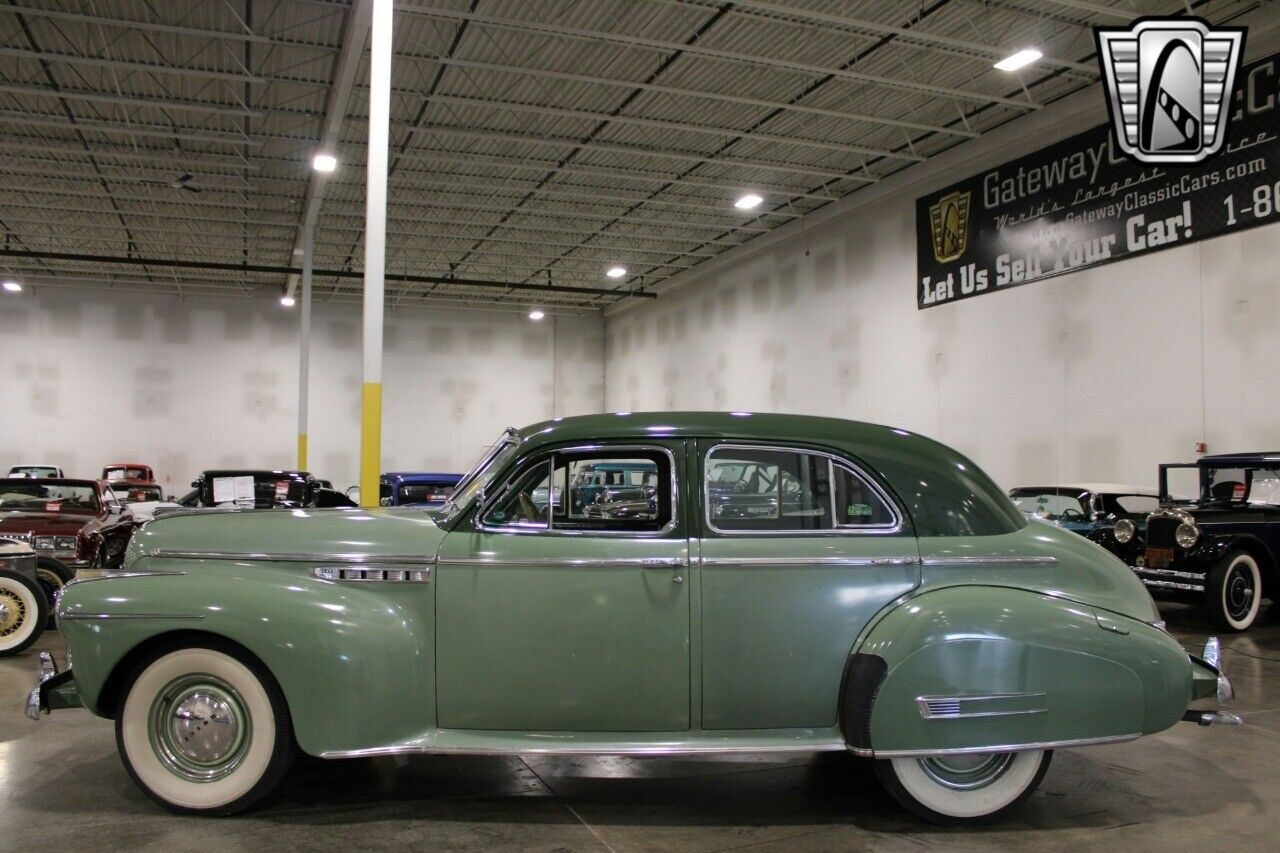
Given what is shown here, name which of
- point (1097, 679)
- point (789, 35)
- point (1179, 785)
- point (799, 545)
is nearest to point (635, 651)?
point (799, 545)

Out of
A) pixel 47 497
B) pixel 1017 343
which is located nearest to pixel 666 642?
pixel 47 497

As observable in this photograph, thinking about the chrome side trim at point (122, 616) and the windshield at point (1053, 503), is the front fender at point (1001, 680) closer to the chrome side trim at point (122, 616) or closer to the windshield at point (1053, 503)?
the chrome side trim at point (122, 616)

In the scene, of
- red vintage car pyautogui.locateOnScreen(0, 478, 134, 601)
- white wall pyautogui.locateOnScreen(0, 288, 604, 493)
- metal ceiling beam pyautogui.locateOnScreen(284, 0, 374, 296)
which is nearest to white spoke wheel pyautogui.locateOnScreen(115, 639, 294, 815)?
red vintage car pyautogui.locateOnScreen(0, 478, 134, 601)

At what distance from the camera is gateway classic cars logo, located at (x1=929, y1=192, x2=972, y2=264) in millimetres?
15094

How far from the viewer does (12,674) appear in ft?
20.4

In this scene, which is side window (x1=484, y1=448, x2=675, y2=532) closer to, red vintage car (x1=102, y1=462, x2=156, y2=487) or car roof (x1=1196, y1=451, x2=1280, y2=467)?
car roof (x1=1196, y1=451, x2=1280, y2=467)

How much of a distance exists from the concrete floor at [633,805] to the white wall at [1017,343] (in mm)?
8204

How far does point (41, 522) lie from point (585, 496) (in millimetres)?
7724

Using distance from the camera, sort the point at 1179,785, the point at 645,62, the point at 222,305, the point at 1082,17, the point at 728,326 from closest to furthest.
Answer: the point at 1179,785 → the point at 1082,17 → the point at 645,62 → the point at 728,326 → the point at 222,305

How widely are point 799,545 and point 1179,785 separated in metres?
2.22

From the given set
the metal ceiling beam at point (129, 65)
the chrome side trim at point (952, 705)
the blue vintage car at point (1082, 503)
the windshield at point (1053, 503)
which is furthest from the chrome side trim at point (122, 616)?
the metal ceiling beam at point (129, 65)

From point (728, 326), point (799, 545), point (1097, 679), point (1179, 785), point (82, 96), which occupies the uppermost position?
point (82, 96)

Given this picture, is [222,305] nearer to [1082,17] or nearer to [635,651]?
[1082,17]

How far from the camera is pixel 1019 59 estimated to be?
11602mm
